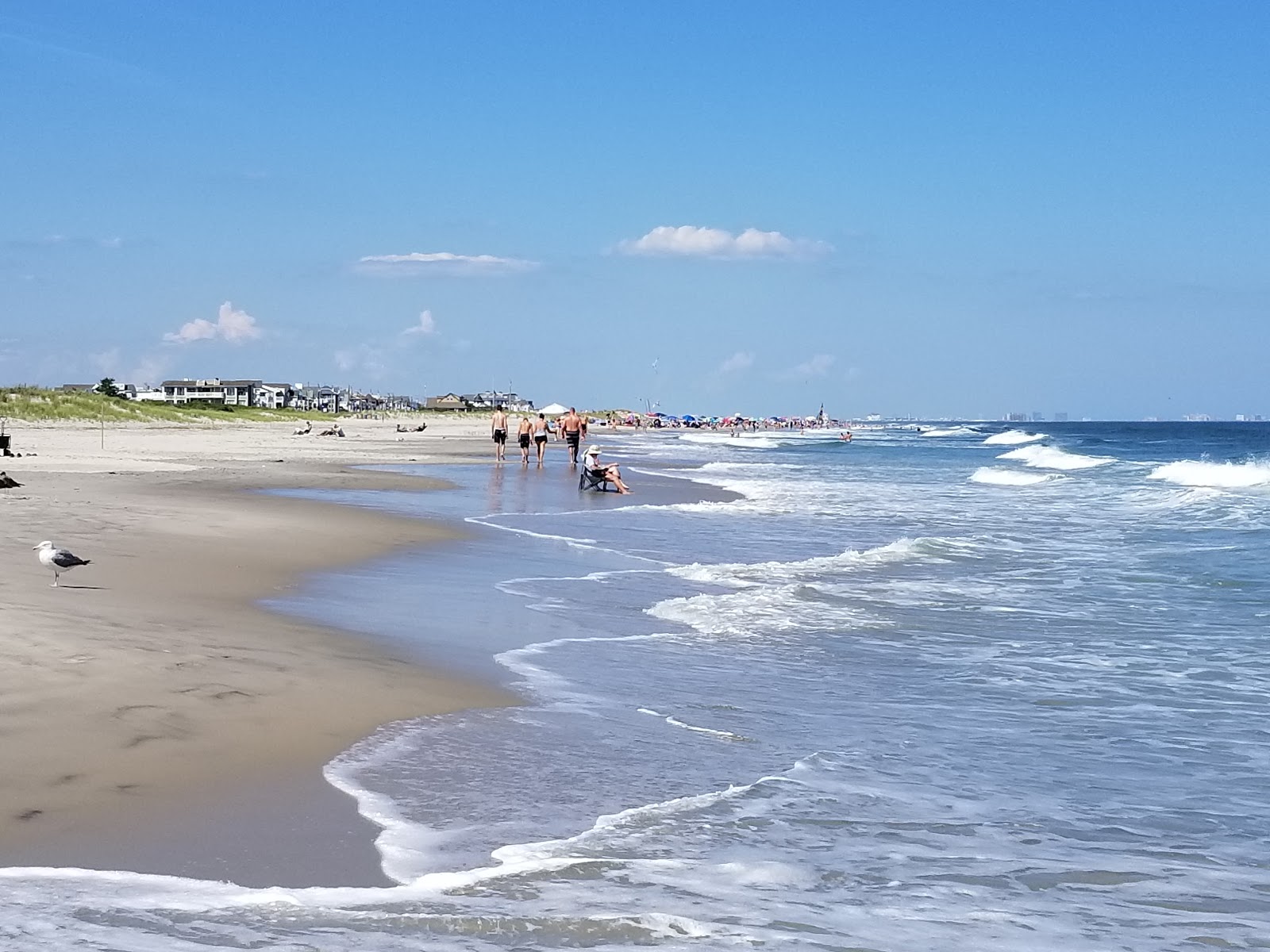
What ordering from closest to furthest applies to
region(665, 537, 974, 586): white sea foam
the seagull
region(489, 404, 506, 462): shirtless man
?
the seagull → region(665, 537, 974, 586): white sea foam → region(489, 404, 506, 462): shirtless man

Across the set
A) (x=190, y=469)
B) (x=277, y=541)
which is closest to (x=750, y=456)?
(x=190, y=469)

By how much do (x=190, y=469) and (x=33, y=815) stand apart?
28.9 m

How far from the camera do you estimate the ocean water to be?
15.1 ft

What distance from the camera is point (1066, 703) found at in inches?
351

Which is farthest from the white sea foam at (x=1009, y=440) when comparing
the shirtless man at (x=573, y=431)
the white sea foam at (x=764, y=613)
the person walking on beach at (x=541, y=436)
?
the white sea foam at (x=764, y=613)

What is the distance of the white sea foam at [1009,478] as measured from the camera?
43.6m

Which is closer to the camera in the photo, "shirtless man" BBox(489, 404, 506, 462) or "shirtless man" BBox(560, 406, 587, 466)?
"shirtless man" BBox(560, 406, 587, 466)

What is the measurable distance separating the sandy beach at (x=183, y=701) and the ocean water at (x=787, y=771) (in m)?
0.29

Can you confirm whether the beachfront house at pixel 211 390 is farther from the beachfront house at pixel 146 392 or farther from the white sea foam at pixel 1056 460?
the white sea foam at pixel 1056 460

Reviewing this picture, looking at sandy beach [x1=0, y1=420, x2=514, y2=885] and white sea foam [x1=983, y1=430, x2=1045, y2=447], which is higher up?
white sea foam [x1=983, y1=430, x2=1045, y2=447]

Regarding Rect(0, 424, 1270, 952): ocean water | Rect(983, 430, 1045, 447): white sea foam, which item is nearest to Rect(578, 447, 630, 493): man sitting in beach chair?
Rect(0, 424, 1270, 952): ocean water

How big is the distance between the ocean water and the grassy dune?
6811 cm

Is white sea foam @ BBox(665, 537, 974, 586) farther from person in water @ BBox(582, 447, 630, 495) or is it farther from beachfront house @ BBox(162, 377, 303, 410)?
beachfront house @ BBox(162, 377, 303, 410)

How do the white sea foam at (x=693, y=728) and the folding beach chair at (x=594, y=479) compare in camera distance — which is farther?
the folding beach chair at (x=594, y=479)
